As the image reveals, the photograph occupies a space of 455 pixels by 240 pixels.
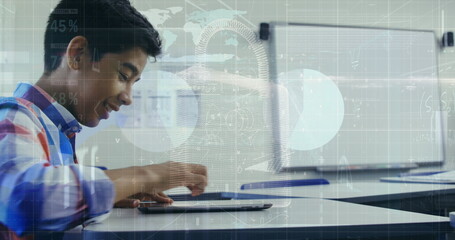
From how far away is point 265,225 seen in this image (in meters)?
1.49

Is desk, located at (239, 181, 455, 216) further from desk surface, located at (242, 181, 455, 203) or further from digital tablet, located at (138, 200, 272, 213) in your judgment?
digital tablet, located at (138, 200, 272, 213)

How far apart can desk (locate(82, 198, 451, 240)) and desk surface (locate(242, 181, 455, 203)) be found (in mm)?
156

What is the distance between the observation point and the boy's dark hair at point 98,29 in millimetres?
1601

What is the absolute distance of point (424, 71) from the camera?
1796 mm

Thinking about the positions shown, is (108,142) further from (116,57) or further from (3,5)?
(3,5)

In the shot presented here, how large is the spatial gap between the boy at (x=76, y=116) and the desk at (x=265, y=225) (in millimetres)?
82
